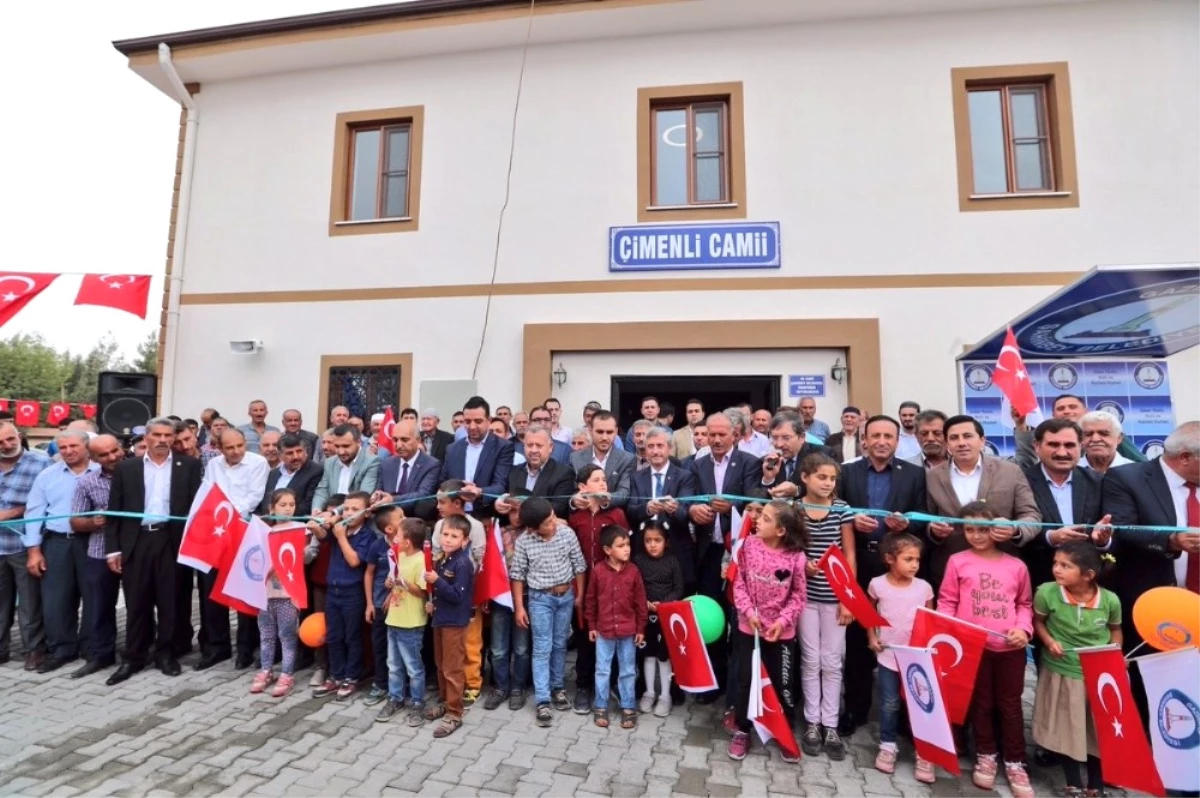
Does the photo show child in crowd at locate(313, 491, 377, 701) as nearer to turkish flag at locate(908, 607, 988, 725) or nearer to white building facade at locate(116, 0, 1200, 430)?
turkish flag at locate(908, 607, 988, 725)

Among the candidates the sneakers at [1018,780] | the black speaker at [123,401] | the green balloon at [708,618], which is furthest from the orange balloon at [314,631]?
the black speaker at [123,401]

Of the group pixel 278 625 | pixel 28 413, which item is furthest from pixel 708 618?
pixel 28 413

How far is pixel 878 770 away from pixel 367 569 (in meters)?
3.42

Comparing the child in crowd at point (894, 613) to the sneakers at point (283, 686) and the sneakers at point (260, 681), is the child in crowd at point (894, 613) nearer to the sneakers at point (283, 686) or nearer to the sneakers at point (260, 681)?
the sneakers at point (283, 686)

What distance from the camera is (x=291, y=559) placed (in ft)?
14.6

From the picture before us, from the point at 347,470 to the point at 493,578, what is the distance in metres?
1.63

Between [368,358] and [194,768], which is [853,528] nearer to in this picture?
[194,768]

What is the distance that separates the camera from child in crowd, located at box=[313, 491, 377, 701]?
4.41 metres

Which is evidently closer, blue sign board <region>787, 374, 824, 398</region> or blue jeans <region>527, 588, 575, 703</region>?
blue jeans <region>527, 588, 575, 703</region>

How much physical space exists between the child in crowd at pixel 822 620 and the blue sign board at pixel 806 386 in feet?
13.1

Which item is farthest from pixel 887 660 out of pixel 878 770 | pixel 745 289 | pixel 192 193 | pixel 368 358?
pixel 192 193

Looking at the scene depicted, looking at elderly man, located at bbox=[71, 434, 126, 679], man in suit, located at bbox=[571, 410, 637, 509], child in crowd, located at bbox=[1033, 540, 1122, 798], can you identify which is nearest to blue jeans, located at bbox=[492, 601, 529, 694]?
man in suit, located at bbox=[571, 410, 637, 509]

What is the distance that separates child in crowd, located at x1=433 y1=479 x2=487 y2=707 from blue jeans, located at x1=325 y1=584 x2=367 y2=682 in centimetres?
82

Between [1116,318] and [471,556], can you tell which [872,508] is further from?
[1116,318]
